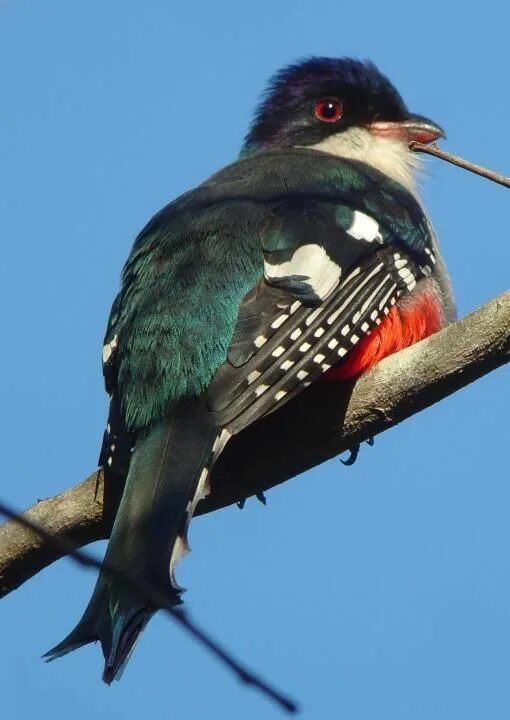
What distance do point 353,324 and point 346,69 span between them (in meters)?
2.79

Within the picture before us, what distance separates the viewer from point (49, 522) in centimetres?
468

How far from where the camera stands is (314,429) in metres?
4.85

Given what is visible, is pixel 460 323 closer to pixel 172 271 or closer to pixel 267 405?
pixel 267 405

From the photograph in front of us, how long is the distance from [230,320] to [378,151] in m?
2.73

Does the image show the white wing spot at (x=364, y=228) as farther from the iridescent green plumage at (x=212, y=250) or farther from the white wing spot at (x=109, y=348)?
the white wing spot at (x=109, y=348)

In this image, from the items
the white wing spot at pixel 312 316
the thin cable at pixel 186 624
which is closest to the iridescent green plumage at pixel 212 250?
the white wing spot at pixel 312 316

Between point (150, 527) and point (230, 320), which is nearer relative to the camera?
point (150, 527)

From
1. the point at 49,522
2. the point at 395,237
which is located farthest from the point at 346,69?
the point at 49,522

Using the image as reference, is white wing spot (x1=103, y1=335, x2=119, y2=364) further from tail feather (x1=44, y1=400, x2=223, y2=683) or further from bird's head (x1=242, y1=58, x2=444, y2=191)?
bird's head (x1=242, y1=58, x2=444, y2=191)

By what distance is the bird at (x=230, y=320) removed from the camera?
435cm

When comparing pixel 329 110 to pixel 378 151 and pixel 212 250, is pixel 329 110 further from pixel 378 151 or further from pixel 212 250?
pixel 212 250

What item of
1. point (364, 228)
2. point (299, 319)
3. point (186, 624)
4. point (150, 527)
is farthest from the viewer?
point (364, 228)

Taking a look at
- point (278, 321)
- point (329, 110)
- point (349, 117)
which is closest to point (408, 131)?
point (349, 117)

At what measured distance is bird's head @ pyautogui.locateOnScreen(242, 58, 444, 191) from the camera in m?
7.37
